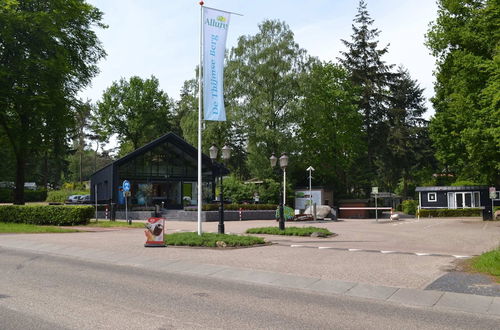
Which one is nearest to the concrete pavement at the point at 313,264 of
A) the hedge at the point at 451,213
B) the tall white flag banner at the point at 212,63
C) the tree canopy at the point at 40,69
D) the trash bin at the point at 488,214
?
the tall white flag banner at the point at 212,63

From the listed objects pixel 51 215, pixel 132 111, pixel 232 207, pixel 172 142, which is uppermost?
pixel 132 111

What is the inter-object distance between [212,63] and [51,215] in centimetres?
1634

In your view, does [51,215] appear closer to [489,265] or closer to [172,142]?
[172,142]

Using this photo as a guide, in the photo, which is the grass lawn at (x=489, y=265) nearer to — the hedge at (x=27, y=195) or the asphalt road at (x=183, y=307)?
the asphalt road at (x=183, y=307)

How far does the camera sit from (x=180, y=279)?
10.4 metres

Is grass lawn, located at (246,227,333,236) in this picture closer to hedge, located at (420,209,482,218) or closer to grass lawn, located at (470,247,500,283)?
grass lawn, located at (470,247,500,283)

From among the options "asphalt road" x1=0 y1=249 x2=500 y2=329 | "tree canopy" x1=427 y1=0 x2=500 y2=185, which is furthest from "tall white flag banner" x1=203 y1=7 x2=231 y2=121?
"tree canopy" x1=427 y1=0 x2=500 y2=185

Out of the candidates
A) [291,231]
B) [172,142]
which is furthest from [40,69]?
[291,231]

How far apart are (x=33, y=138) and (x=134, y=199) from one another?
11409mm

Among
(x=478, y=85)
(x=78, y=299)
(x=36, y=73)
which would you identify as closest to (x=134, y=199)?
(x=36, y=73)

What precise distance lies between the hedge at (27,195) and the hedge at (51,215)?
3850 cm

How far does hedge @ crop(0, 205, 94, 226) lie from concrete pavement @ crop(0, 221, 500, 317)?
8.40 metres

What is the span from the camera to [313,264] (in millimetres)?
12195

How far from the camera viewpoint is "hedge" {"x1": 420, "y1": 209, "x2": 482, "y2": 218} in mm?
44875
